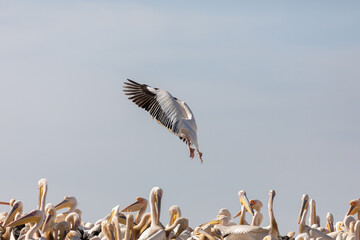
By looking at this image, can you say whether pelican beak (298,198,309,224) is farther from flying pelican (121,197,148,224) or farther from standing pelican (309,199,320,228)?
flying pelican (121,197,148,224)

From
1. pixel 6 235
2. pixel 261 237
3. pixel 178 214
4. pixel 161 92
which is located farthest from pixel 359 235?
pixel 6 235

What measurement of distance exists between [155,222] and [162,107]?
2539 millimetres

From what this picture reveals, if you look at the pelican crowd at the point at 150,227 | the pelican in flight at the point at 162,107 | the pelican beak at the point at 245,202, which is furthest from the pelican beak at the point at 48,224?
the pelican beak at the point at 245,202

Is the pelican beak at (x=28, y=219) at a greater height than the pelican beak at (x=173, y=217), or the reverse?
the pelican beak at (x=28, y=219)

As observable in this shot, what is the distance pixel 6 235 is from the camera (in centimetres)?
1415

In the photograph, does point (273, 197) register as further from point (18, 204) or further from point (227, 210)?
point (18, 204)

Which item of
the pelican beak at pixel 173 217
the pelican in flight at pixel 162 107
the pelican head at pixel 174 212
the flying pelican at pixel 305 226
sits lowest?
the flying pelican at pixel 305 226

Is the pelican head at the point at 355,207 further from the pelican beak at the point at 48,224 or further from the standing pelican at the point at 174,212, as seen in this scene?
the pelican beak at the point at 48,224

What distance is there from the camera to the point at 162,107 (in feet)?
50.2

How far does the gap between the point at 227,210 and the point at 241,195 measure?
2.17 feet

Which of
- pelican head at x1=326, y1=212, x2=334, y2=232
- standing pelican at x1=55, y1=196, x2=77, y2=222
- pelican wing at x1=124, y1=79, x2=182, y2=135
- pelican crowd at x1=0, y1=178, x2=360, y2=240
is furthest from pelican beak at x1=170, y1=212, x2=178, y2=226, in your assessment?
pelican head at x1=326, y1=212, x2=334, y2=232

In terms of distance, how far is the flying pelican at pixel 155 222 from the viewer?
40.6ft

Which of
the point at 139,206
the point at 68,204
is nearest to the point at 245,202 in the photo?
the point at 139,206

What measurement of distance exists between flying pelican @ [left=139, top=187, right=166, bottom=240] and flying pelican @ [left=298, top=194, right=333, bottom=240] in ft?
7.10
